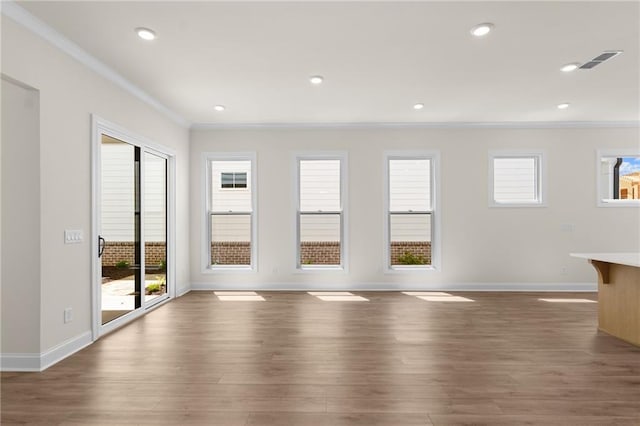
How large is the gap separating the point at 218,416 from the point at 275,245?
4089mm

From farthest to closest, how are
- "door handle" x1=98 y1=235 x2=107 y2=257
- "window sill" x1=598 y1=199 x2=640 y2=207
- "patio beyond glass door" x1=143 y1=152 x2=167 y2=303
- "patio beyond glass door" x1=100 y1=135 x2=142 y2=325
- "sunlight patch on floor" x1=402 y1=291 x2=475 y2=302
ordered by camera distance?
"window sill" x1=598 y1=199 x2=640 y2=207 < "sunlight patch on floor" x1=402 y1=291 x2=475 y2=302 < "patio beyond glass door" x1=143 y1=152 x2=167 y2=303 < "patio beyond glass door" x1=100 y1=135 x2=142 y2=325 < "door handle" x1=98 y1=235 x2=107 y2=257

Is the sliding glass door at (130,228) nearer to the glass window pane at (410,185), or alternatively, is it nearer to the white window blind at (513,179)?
the glass window pane at (410,185)

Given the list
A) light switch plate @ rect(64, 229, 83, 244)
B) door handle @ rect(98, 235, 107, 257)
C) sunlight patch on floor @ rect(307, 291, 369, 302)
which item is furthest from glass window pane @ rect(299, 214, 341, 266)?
light switch plate @ rect(64, 229, 83, 244)

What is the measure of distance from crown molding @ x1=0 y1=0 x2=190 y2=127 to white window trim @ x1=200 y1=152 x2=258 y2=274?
1.49 m

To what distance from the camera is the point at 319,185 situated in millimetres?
6480

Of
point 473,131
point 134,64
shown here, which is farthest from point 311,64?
point 473,131

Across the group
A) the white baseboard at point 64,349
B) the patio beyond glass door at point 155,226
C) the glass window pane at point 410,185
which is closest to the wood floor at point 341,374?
the white baseboard at point 64,349

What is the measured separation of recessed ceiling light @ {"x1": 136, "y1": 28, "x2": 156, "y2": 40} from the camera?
3.12m

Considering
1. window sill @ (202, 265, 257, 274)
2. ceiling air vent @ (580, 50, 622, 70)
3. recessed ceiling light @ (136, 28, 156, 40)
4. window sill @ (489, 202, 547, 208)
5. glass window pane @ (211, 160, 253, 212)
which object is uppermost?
ceiling air vent @ (580, 50, 622, 70)

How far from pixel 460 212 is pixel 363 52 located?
12.4 feet

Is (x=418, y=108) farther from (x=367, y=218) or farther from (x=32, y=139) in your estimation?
(x=32, y=139)

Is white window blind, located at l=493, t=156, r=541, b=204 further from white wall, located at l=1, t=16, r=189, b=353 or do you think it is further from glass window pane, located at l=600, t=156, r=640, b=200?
white wall, located at l=1, t=16, r=189, b=353

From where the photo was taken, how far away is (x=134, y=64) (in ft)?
12.6

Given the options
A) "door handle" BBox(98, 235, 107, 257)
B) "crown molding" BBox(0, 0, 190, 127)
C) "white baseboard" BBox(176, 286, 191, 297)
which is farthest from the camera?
"white baseboard" BBox(176, 286, 191, 297)
